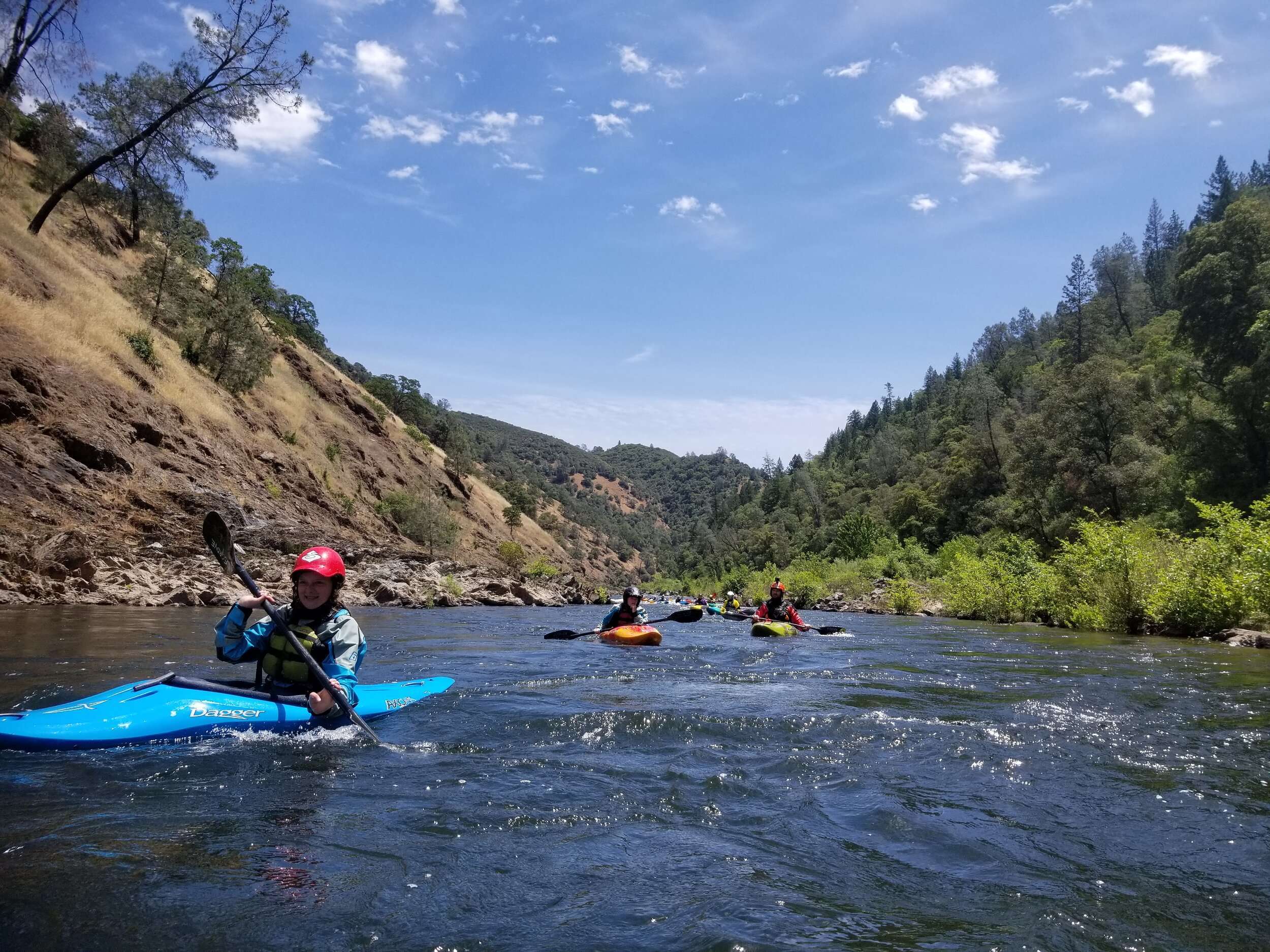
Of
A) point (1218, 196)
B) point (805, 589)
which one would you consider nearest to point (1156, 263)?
point (1218, 196)

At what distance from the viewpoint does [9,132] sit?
26.7 m

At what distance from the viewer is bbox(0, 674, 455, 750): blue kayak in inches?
194

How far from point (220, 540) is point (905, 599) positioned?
1177 inches

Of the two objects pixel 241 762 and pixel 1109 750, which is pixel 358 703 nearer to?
pixel 241 762

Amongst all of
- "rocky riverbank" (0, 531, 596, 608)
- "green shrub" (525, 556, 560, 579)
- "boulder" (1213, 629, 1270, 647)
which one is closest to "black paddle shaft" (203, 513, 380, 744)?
"rocky riverbank" (0, 531, 596, 608)

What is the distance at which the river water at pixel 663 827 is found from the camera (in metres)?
2.93

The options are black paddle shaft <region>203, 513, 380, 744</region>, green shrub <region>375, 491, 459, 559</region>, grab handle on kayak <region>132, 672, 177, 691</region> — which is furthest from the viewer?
green shrub <region>375, 491, 459, 559</region>

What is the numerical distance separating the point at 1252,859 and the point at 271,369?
1814 inches

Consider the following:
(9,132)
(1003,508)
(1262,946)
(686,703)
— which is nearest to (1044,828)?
(1262,946)

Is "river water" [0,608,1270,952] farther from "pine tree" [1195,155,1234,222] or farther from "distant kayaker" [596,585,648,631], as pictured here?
"pine tree" [1195,155,1234,222]

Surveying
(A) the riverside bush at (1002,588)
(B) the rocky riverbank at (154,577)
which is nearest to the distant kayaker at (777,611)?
(A) the riverside bush at (1002,588)

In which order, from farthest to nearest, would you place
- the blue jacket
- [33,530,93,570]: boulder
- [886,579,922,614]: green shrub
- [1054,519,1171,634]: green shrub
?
[886,579,922,614]: green shrub → [1054,519,1171,634]: green shrub → [33,530,93,570]: boulder → the blue jacket

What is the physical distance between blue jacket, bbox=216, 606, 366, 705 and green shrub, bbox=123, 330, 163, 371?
22000 millimetres

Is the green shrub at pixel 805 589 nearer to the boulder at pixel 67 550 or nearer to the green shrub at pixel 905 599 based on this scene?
the green shrub at pixel 905 599
